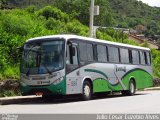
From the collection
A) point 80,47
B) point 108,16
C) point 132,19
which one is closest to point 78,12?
point 108,16

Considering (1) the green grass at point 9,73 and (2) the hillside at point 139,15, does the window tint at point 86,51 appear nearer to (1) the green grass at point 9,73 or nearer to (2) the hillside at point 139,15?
(1) the green grass at point 9,73

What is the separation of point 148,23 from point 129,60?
120950 millimetres

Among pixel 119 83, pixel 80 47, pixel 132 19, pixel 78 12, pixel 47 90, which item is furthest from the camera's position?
pixel 132 19

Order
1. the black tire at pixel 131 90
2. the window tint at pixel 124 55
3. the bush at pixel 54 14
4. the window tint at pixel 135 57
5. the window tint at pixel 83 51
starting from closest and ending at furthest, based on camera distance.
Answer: the window tint at pixel 83 51 → the window tint at pixel 124 55 → the black tire at pixel 131 90 → the window tint at pixel 135 57 → the bush at pixel 54 14

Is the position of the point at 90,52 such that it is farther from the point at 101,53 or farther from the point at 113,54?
the point at 113,54

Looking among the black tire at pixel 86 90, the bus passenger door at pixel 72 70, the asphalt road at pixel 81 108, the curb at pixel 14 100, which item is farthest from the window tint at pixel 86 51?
the curb at pixel 14 100

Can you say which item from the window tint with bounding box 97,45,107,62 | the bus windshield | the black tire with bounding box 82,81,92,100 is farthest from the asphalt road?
the window tint with bounding box 97,45,107,62

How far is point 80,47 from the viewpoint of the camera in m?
20.3

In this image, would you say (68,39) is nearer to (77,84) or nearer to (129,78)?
(77,84)

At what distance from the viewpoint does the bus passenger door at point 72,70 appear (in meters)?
19.1

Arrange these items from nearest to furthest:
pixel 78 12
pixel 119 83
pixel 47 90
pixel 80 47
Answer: pixel 47 90 < pixel 80 47 < pixel 119 83 < pixel 78 12

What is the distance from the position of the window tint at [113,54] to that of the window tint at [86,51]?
2244mm

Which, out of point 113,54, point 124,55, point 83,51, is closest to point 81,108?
point 83,51

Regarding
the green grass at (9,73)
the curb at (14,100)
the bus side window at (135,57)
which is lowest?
the curb at (14,100)
